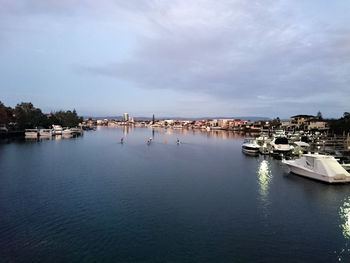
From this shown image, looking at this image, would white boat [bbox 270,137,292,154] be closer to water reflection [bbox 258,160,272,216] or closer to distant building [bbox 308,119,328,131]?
water reflection [bbox 258,160,272,216]

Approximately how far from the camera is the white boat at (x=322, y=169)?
3061cm

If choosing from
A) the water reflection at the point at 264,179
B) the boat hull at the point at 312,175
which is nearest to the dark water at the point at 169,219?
the water reflection at the point at 264,179

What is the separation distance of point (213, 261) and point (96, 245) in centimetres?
724

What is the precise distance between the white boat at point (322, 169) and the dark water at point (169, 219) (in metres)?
1.17

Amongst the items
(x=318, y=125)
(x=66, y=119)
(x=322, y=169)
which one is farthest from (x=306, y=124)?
(x=66, y=119)

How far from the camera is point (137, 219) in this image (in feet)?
62.7

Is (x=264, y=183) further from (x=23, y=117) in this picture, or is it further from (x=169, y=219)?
(x=23, y=117)

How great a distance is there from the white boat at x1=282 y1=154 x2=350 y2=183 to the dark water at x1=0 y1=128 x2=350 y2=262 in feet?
3.84

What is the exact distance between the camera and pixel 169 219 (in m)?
19.2

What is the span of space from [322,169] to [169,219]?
76.7 ft

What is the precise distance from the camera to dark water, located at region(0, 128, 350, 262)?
1439cm

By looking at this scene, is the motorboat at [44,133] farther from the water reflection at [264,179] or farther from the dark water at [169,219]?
the water reflection at [264,179]

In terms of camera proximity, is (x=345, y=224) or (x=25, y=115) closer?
(x=345, y=224)

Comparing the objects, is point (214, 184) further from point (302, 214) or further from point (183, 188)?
point (302, 214)
